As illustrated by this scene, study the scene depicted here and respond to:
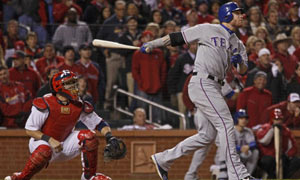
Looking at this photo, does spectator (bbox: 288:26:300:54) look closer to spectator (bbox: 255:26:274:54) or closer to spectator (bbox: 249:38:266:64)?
spectator (bbox: 255:26:274:54)

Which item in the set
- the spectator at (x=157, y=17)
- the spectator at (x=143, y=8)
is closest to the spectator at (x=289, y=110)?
the spectator at (x=157, y=17)

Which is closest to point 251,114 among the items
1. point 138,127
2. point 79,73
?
point 138,127

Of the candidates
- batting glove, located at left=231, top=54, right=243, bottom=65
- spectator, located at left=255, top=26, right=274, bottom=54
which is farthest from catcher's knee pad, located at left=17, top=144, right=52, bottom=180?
spectator, located at left=255, top=26, right=274, bottom=54

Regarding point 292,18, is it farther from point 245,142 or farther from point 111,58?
point 111,58

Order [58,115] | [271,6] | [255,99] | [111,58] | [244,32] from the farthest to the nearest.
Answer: [271,6]
[244,32]
[111,58]
[255,99]
[58,115]

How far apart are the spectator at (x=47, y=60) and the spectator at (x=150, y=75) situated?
1.36 m

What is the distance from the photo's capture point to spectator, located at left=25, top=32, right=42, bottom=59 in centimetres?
A: 1345

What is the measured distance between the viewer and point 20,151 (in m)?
12.8

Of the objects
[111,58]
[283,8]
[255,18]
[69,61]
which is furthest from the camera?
[283,8]

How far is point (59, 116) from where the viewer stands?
8945mm

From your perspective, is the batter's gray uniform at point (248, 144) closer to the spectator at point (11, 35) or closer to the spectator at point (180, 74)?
the spectator at point (180, 74)

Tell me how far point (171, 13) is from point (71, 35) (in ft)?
9.99

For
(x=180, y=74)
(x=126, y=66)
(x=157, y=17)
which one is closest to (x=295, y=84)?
(x=180, y=74)

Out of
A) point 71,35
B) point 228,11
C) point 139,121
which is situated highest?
point 228,11
